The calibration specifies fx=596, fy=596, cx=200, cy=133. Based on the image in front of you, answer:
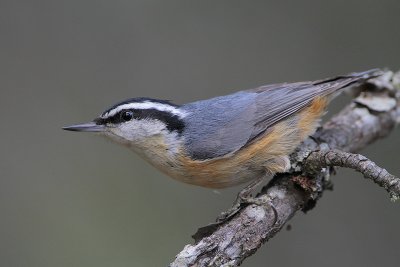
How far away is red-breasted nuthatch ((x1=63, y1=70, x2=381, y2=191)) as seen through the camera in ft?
13.5

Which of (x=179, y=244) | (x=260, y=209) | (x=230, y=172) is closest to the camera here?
(x=260, y=209)

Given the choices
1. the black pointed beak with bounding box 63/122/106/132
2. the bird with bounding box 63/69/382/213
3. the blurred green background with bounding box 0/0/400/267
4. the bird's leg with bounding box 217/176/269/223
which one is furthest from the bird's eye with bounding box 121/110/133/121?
the blurred green background with bounding box 0/0/400/267

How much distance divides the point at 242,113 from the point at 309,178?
0.71 m

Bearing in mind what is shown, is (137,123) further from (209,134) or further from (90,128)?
(209,134)

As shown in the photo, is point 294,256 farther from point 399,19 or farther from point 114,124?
point 399,19

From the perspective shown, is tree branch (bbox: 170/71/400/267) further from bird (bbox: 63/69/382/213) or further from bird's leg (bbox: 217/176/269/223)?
bird (bbox: 63/69/382/213)

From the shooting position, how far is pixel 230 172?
4148 millimetres

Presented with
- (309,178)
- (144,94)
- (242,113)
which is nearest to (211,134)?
(242,113)

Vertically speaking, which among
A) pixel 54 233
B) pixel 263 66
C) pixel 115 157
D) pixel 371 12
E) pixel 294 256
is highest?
pixel 371 12

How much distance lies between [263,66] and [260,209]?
386cm

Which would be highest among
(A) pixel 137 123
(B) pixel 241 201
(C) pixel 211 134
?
(A) pixel 137 123

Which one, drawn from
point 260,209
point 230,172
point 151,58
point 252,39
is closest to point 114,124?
point 230,172

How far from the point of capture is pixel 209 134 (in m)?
4.19

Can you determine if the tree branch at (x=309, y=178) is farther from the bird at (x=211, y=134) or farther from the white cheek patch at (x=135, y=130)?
the white cheek patch at (x=135, y=130)
